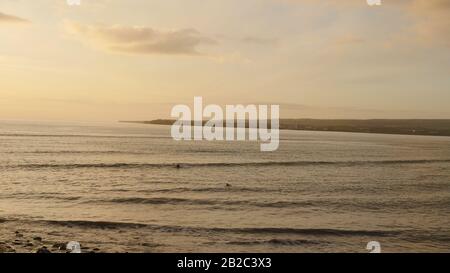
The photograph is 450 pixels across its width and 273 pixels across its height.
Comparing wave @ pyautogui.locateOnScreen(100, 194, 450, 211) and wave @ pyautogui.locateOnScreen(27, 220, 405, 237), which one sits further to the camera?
wave @ pyautogui.locateOnScreen(100, 194, 450, 211)

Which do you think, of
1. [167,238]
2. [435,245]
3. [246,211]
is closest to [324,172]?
[246,211]

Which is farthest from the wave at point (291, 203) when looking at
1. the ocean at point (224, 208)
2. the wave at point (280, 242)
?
the wave at point (280, 242)

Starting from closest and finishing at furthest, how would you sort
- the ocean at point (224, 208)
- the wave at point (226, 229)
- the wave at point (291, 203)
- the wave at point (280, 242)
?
the wave at point (280, 242) < the ocean at point (224, 208) < the wave at point (226, 229) < the wave at point (291, 203)

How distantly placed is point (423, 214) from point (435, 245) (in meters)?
7.01

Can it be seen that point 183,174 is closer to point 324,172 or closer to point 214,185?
point 214,185

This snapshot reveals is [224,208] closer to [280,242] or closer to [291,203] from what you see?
[291,203]

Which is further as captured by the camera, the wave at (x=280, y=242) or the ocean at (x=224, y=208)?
the ocean at (x=224, y=208)

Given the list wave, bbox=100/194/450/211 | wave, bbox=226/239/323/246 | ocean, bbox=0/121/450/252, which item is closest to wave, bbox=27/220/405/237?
ocean, bbox=0/121/450/252

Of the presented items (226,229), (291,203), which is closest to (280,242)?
(226,229)

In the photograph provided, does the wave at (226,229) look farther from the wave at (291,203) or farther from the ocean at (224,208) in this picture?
the wave at (291,203)

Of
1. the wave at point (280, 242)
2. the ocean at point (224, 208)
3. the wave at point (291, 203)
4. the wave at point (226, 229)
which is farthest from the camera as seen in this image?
the wave at point (291, 203)

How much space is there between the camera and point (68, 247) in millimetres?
17172

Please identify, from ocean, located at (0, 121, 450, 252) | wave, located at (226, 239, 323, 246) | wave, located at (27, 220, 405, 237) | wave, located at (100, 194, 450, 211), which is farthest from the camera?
wave, located at (100, 194, 450, 211)

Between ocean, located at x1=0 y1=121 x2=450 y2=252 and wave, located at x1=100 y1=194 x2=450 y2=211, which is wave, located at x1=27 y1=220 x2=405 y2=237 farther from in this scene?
wave, located at x1=100 y1=194 x2=450 y2=211
